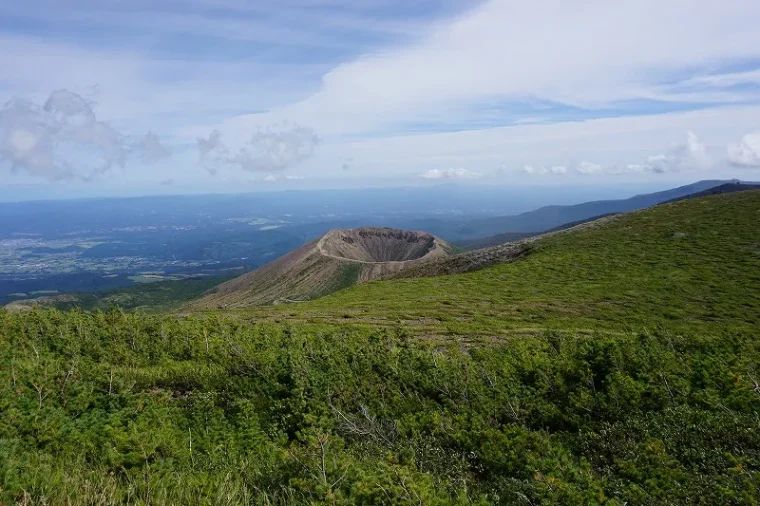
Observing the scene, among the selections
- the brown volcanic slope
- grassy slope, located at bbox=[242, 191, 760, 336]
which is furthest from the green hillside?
the brown volcanic slope

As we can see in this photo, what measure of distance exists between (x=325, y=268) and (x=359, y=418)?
104 meters

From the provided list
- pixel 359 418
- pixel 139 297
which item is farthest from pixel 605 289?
pixel 139 297

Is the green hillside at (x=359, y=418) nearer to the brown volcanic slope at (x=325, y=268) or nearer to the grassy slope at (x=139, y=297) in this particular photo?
the brown volcanic slope at (x=325, y=268)

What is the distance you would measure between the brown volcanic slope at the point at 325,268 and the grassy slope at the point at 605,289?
49697mm

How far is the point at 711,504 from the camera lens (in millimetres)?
6281

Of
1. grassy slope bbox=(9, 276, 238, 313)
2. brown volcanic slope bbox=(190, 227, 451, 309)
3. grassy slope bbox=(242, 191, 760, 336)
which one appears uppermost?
grassy slope bbox=(242, 191, 760, 336)

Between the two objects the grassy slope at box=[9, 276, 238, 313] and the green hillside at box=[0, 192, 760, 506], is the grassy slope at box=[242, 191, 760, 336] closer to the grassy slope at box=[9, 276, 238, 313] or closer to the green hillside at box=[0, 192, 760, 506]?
the green hillside at box=[0, 192, 760, 506]

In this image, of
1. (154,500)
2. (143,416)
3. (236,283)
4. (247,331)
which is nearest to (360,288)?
(247,331)

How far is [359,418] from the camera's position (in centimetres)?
1070

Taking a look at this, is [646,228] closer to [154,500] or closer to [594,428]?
[594,428]

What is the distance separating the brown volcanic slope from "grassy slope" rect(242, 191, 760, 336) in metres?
49.7

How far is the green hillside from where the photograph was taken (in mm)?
6680

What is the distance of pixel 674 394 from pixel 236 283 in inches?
4918

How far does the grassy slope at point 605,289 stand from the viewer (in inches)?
1036
